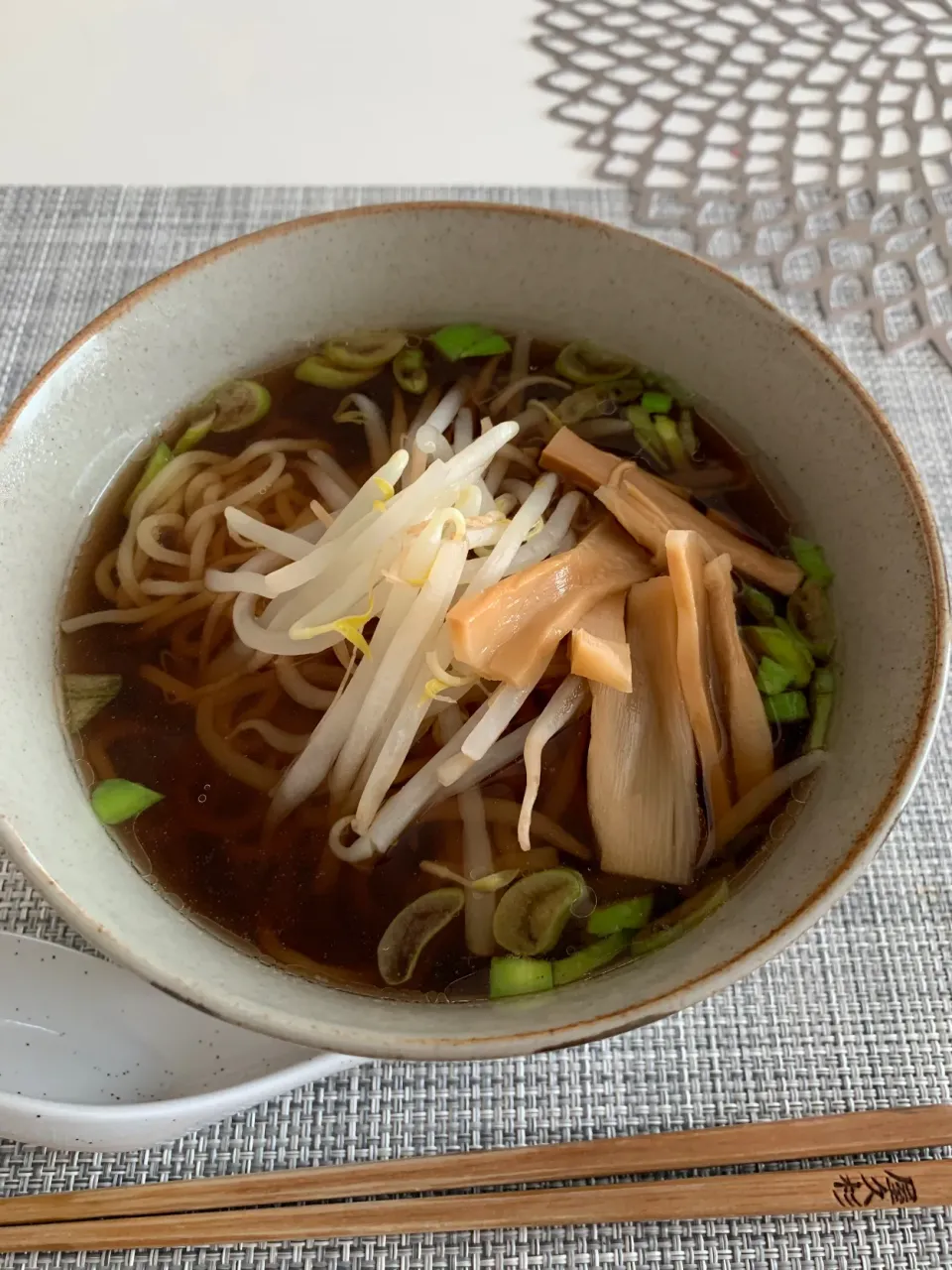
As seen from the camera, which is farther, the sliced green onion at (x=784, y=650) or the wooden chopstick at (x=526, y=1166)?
the sliced green onion at (x=784, y=650)

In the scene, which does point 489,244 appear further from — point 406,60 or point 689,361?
point 406,60

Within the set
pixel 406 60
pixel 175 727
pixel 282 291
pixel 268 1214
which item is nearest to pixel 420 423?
pixel 282 291

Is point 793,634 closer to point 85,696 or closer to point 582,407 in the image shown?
point 582,407

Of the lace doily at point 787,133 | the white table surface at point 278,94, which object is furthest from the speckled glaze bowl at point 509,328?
the white table surface at point 278,94

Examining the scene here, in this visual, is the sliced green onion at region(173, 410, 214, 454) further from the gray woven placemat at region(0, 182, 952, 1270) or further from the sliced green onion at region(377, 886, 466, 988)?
the sliced green onion at region(377, 886, 466, 988)

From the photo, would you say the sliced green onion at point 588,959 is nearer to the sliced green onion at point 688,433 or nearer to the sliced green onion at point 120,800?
the sliced green onion at point 120,800
